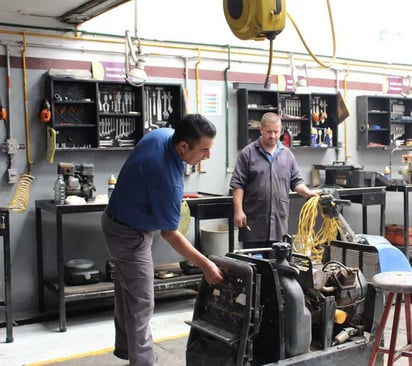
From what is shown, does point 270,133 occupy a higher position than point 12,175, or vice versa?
point 270,133

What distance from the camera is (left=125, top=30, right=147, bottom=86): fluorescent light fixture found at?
4.50 m

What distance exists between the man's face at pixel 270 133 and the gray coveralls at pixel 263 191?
72 mm

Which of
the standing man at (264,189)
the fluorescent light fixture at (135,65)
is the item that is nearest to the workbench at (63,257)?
the standing man at (264,189)

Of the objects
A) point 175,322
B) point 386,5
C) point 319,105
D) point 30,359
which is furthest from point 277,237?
point 386,5

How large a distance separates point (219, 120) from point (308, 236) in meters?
2.12

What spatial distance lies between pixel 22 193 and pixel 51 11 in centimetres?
139

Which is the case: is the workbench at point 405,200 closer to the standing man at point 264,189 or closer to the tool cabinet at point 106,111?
the standing man at point 264,189

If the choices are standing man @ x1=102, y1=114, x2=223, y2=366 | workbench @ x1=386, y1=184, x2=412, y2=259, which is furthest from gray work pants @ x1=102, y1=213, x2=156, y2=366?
workbench @ x1=386, y1=184, x2=412, y2=259

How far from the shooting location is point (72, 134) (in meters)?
4.69

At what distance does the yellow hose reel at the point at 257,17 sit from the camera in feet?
7.90

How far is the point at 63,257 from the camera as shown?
4.54 m

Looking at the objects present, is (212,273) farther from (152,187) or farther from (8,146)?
(8,146)

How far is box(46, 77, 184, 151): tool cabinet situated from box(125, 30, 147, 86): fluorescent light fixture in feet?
0.50

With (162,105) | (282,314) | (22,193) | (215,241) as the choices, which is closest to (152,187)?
(282,314)
